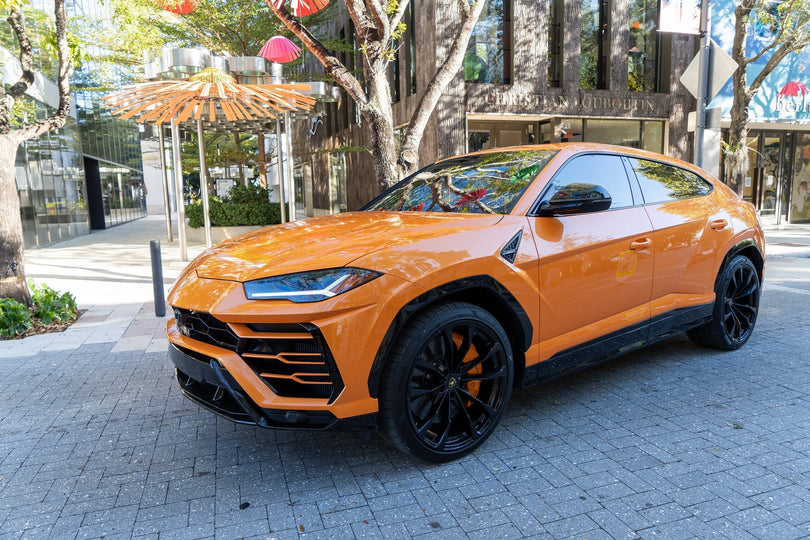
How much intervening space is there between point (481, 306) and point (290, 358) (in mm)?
1127

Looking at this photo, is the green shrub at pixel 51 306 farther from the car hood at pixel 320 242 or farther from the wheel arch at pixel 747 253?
the wheel arch at pixel 747 253

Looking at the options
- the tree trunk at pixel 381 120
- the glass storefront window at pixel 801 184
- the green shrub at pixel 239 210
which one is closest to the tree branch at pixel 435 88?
the tree trunk at pixel 381 120

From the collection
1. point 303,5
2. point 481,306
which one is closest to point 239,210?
point 303,5

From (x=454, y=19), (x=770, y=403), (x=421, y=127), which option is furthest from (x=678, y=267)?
(x=454, y=19)

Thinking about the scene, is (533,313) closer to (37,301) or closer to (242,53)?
(37,301)

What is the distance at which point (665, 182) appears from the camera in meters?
4.18

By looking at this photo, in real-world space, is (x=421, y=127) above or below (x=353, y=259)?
above

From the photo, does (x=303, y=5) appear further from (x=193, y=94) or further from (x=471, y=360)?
(x=471, y=360)

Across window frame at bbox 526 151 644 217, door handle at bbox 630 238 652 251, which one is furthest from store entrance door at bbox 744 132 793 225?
door handle at bbox 630 238 652 251

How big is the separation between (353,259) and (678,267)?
263 cm

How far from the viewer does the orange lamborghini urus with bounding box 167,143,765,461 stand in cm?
253

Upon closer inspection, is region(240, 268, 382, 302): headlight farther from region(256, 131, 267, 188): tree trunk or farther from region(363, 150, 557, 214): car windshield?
region(256, 131, 267, 188): tree trunk

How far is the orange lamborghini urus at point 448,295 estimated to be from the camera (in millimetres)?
2527

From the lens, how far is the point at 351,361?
250 centimetres
